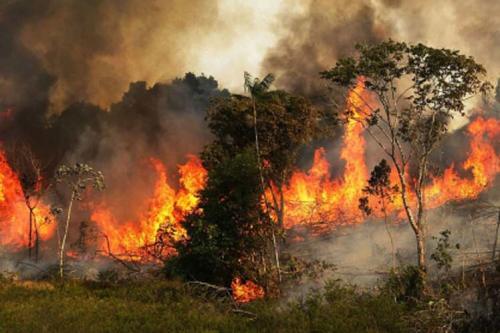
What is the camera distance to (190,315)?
66.0ft

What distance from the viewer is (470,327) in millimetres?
15570

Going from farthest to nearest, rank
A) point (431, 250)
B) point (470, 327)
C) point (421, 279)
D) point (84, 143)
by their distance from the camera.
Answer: point (84, 143) < point (431, 250) < point (421, 279) < point (470, 327)

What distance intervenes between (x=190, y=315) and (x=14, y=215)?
2169 inches

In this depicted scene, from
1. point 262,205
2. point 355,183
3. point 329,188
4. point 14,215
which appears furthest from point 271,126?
point 14,215

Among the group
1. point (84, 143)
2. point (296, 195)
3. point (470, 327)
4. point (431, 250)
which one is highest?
point (84, 143)

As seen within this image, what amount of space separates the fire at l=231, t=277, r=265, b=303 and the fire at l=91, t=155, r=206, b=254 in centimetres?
3696

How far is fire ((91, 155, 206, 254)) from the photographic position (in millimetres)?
64688

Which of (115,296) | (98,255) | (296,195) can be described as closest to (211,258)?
(115,296)

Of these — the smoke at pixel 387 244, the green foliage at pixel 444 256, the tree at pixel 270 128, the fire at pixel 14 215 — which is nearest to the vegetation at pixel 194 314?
the green foliage at pixel 444 256

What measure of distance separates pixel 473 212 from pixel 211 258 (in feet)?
83.5

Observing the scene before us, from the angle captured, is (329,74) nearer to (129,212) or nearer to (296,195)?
(296,195)

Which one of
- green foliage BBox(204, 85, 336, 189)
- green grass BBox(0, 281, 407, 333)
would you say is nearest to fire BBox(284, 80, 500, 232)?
green foliage BBox(204, 85, 336, 189)

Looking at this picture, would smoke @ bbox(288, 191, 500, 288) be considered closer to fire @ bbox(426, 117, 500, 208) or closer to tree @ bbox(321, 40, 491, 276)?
fire @ bbox(426, 117, 500, 208)

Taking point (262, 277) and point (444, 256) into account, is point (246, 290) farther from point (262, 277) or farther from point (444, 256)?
point (444, 256)
